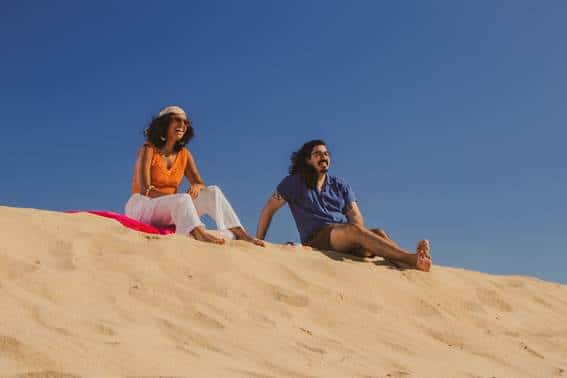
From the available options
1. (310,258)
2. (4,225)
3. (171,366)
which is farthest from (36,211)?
(171,366)

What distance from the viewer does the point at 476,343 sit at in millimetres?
3914

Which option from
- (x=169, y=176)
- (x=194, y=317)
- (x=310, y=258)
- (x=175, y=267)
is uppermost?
(x=169, y=176)

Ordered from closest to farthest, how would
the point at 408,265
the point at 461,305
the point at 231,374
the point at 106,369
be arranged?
the point at 106,369 < the point at 231,374 < the point at 461,305 < the point at 408,265

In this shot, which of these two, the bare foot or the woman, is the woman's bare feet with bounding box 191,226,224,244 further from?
the bare foot

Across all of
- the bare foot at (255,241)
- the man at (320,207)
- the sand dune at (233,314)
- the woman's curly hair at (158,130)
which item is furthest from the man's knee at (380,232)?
the woman's curly hair at (158,130)

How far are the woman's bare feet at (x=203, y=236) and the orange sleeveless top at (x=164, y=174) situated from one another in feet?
2.74

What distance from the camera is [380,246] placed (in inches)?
217

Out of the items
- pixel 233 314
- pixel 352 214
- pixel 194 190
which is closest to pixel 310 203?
pixel 352 214

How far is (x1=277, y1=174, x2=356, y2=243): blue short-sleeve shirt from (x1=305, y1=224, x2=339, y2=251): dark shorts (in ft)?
0.22

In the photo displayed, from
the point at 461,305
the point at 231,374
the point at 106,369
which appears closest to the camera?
the point at 106,369

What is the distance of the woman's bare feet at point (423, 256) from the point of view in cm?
546

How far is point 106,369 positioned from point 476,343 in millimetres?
2478

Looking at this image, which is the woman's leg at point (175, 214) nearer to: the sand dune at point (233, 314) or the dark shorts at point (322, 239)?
the sand dune at point (233, 314)

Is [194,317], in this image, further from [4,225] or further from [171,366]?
[4,225]
